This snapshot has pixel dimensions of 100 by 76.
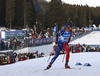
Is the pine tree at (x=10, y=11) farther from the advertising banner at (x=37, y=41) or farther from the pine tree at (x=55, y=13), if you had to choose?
the advertising banner at (x=37, y=41)

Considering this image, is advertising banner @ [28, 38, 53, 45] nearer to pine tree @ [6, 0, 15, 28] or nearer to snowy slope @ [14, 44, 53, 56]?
snowy slope @ [14, 44, 53, 56]

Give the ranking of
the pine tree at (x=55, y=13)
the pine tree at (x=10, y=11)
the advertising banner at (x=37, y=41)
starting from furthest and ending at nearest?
the pine tree at (x=55, y=13) < the pine tree at (x=10, y=11) < the advertising banner at (x=37, y=41)

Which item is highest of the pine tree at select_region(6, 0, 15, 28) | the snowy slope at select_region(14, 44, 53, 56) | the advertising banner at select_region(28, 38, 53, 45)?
the pine tree at select_region(6, 0, 15, 28)

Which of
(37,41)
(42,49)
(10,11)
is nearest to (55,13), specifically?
(10,11)

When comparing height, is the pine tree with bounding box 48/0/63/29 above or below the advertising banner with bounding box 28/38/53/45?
above

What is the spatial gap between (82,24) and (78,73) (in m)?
113

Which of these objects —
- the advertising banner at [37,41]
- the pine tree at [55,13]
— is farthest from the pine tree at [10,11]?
the advertising banner at [37,41]

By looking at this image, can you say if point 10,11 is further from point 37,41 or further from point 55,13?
point 37,41

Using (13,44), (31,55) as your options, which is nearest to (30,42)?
(13,44)

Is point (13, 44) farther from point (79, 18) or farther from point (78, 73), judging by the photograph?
point (79, 18)

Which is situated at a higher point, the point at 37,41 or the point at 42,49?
the point at 37,41

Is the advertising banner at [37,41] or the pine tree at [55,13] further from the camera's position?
the pine tree at [55,13]

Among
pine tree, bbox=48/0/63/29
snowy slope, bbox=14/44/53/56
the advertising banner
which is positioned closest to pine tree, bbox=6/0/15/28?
pine tree, bbox=48/0/63/29

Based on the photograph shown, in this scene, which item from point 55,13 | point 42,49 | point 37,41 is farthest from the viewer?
point 55,13
